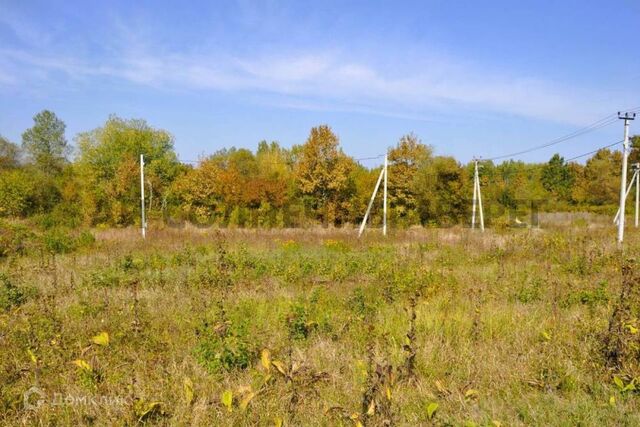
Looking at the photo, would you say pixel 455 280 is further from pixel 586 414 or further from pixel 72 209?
pixel 72 209

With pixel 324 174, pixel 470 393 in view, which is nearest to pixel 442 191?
pixel 324 174

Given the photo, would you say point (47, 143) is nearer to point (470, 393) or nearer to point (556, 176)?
point (470, 393)

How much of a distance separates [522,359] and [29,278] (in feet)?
30.5

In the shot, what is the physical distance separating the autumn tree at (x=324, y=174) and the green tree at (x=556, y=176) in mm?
36456

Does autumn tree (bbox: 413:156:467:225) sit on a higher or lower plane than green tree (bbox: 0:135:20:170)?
lower

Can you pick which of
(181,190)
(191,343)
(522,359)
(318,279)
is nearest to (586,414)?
(522,359)

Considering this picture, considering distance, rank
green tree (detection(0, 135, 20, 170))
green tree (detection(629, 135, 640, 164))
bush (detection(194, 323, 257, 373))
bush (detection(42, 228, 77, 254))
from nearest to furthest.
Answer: bush (detection(194, 323, 257, 373)) → bush (detection(42, 228, 77, 254)) → green tree (detection(0, 135, 20, 170)) → green tree (detection(629, 135, 640, 164))

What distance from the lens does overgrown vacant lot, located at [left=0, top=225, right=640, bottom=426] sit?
3211 millimetres

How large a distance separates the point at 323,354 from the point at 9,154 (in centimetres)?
4531

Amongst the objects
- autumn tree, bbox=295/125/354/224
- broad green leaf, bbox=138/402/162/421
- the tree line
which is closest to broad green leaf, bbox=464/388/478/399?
broad green leaf, bbox=138/402/162/421

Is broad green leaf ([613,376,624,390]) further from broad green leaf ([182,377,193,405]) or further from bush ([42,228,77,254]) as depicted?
bush ([42,228,77,254])

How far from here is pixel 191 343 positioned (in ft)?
15.1

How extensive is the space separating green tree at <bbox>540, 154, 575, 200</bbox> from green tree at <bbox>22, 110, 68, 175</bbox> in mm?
61490

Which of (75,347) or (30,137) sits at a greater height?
(30,137)
